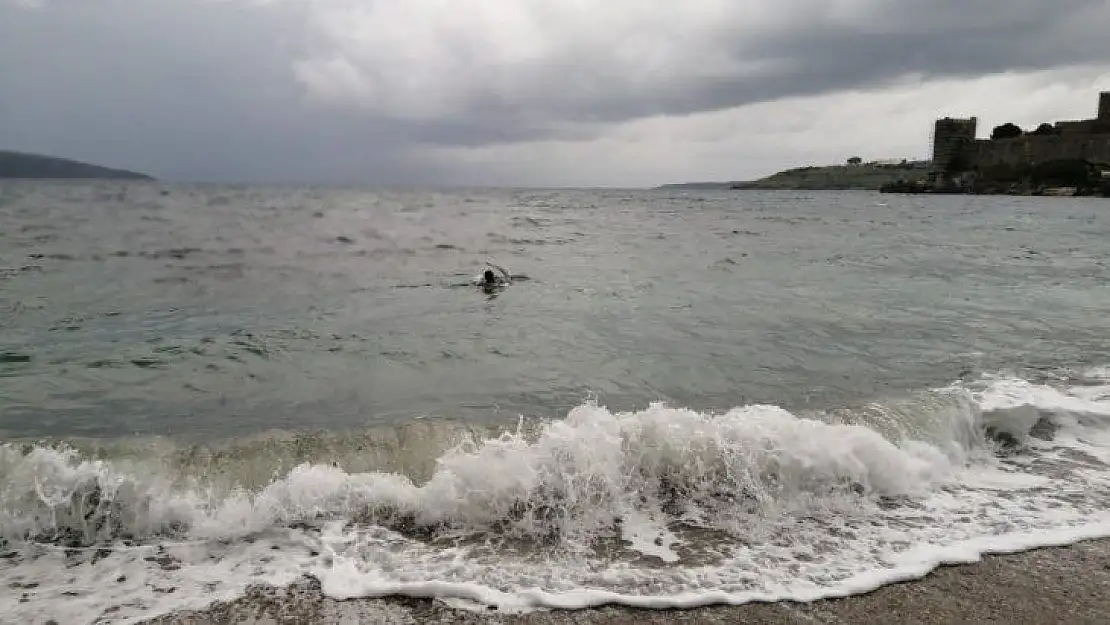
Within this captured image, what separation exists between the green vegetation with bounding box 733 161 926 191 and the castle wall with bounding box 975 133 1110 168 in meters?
28.8

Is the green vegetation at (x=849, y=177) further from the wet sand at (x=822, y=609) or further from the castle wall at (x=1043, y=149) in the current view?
the wet sand at (x=822, y=609)

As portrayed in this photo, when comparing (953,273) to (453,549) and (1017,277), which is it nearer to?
(1017,277)

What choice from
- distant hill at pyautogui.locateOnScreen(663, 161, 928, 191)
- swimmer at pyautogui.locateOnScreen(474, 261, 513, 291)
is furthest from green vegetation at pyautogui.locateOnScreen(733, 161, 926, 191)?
swimmer at pyautogui.locateOnScreen(474, 261, 513, 291)

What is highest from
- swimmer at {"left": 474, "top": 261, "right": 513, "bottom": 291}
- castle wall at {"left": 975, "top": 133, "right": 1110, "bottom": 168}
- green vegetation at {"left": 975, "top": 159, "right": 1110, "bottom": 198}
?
castle wall at {"left": 975, "top": 133, "right": 1110, "bottom": 168}

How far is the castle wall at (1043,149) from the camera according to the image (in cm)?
10625

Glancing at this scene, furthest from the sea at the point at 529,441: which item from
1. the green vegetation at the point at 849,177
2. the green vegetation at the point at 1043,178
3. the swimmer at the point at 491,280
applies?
the green vegetation at the point at 849,177

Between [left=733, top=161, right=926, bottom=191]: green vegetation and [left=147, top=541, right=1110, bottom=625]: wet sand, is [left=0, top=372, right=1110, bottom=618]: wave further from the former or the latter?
[left=733, top=161, right=926, bottom=191]: green vegetation

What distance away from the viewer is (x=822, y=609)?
4152 millimetres

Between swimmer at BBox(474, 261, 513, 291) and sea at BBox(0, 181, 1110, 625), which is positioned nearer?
sea at BBox(0, 181, 1110, 625)

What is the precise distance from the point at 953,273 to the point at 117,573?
72.9 ft

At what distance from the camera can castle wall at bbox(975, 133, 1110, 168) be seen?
10625cm

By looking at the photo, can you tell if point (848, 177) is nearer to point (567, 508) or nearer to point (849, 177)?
point (849, 177)

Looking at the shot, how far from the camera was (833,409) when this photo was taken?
7965mm

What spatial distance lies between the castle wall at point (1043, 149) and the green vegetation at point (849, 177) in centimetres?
2882
